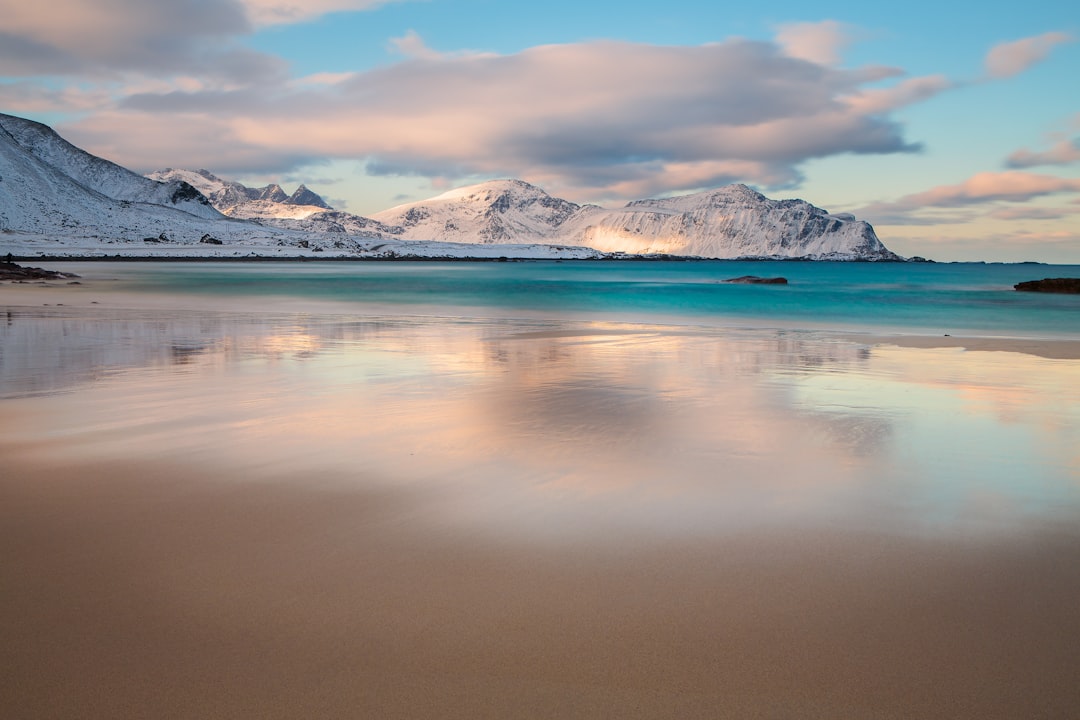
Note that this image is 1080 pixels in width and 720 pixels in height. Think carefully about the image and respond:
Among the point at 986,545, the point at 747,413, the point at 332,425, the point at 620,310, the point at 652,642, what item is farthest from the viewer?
the point at 620,310

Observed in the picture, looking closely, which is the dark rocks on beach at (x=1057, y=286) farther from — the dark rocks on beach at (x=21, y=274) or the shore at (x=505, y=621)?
the dark rocks on beach at (x=21, y=274)

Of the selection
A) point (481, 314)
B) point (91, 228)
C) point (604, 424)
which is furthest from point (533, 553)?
point (91, 228)

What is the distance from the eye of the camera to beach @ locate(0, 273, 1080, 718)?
3430 mm

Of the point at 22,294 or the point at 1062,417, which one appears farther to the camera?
the point at 22,294

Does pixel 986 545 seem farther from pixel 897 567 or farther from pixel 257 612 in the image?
pixel 257 612

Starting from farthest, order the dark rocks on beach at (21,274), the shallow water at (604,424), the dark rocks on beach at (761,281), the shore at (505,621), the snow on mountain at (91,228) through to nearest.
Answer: the snow on mountain at (91,228) < the dark rocks on beach at (761,281) < the dark rocks on beach at (21,274) < the shallow water at (604,424) < the shore at (505,621)

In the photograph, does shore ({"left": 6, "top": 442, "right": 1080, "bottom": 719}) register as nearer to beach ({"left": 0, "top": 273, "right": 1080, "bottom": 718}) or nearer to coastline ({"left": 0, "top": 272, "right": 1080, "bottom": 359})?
beach ({"left": 0, "top": 273, "right": 1080, "bottom": 718})

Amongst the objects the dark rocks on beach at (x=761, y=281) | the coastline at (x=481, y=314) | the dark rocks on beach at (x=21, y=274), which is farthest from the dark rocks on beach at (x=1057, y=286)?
the dark rocks on beach at (x=21, y=274)

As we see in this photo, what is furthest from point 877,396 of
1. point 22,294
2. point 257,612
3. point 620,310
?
point 22,294

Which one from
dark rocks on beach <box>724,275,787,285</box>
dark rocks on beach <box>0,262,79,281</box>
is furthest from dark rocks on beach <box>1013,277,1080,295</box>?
dark rocks on beach <box>0,262,79,281</box>

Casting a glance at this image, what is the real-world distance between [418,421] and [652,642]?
551 cm

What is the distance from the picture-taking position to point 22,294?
3428 centimetres

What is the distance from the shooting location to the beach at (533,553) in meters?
3.43

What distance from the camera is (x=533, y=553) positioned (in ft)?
16.0
